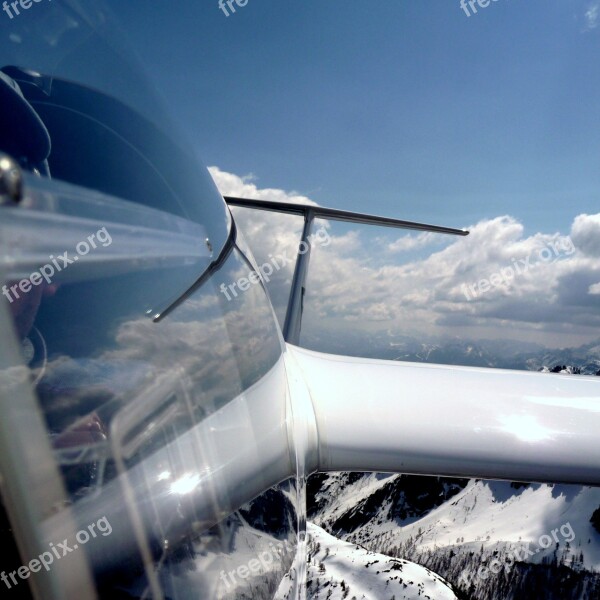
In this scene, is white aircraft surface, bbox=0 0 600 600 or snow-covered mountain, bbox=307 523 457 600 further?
snow-covered mountain, bbox=307 523 457 600

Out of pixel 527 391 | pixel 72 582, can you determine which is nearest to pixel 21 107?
pixel 72 582

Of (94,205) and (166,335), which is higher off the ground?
(94,205)

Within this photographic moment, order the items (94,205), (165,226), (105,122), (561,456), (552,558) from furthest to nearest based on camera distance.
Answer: (552,558) < (561,456) < (165,226) < (105,122) < (94,205)

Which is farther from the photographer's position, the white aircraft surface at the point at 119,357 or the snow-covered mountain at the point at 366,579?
the snow-covered mountain at the point at 366,579

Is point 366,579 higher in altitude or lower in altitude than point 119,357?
lower

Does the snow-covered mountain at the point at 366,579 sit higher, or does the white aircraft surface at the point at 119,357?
the white aircraft surface at the point at 119,357

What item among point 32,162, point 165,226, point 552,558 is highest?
point 32,162

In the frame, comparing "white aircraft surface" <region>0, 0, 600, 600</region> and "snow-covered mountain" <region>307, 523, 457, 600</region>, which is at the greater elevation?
"white aircraft surface" <region>0, 0, 600, 600</region>

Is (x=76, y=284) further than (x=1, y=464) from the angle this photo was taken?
Yes

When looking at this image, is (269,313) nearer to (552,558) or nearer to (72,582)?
(72,582)

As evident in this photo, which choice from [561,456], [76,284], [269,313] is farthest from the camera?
[561,456]

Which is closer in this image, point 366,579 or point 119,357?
point 119,357
